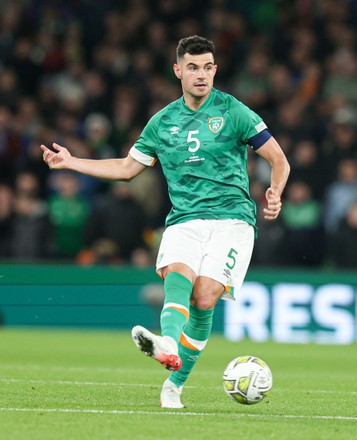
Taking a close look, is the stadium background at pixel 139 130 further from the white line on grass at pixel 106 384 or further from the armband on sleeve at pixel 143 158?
the armband on sleeve at pixel 143 158

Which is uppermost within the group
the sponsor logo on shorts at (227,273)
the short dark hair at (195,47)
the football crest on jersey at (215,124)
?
the short dark hair at (195,47)

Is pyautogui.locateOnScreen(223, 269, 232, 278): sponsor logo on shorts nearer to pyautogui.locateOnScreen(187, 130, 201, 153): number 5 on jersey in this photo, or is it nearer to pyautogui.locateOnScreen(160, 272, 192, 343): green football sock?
pyautogui.locateOnScreen(160, 272, 192, 343): green football sock

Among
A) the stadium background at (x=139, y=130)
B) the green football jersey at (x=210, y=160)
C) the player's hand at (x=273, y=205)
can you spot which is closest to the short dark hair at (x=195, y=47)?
the green football jersey at (x=210, y=160)

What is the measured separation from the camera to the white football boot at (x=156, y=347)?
7.02 m

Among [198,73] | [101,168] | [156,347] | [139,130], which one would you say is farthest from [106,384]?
[139,130]

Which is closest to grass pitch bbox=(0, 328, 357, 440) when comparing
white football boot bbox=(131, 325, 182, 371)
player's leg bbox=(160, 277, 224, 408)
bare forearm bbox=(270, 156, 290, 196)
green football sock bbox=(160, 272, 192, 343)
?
player's leg bbox=(160, 277, 224, 408)

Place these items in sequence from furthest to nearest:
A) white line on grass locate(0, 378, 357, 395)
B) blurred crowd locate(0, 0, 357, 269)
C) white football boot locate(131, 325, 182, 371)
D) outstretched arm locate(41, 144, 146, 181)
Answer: blurred crowd locate(0, 0, 357, 269)
white line on grass locate(0, 378, 357, 395)
outstretched arm locate(41, 144, 146, 181)
white football boot locate(131, 325, 182, 371)

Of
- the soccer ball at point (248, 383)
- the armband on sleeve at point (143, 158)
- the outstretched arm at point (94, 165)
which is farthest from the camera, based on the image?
the armband on sleeve at point (143, 158)

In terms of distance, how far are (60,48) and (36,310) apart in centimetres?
516

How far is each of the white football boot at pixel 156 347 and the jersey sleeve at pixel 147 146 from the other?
67.0 inches

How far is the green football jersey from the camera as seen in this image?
8.12 meters

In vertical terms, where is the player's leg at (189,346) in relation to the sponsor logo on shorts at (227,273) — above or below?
below

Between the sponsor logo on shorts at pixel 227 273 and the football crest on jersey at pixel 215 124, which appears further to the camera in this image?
the football crest on jersey at pixel 215 124

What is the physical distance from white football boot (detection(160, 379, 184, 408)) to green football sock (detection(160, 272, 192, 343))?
2.52ft
